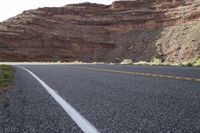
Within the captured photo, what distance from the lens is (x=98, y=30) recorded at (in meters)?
70.6

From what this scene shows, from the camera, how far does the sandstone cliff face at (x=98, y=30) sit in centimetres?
6084

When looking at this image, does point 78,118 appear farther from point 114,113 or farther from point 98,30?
point 98,30

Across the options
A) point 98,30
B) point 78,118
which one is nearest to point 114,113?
point 78,118

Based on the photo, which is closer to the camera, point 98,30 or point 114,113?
point 114,113

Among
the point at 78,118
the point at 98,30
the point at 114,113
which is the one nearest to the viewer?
the point at 78,118

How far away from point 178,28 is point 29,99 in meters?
54.8

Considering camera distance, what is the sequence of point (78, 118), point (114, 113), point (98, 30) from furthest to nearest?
point (98, 30)
point (114, 113)
point (78, 118)

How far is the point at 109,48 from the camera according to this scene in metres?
68.1

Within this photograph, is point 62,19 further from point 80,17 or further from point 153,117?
point 153,117

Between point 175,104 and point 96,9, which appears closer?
point 175,104

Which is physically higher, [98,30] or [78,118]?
[78,118]

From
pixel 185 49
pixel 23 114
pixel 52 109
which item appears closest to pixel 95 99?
pixel 52 109

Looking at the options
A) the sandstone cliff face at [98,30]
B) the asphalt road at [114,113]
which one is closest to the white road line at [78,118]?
the asphalt road at [114,113]

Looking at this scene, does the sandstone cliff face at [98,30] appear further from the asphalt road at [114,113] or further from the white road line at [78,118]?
the white road line at [78,118]
